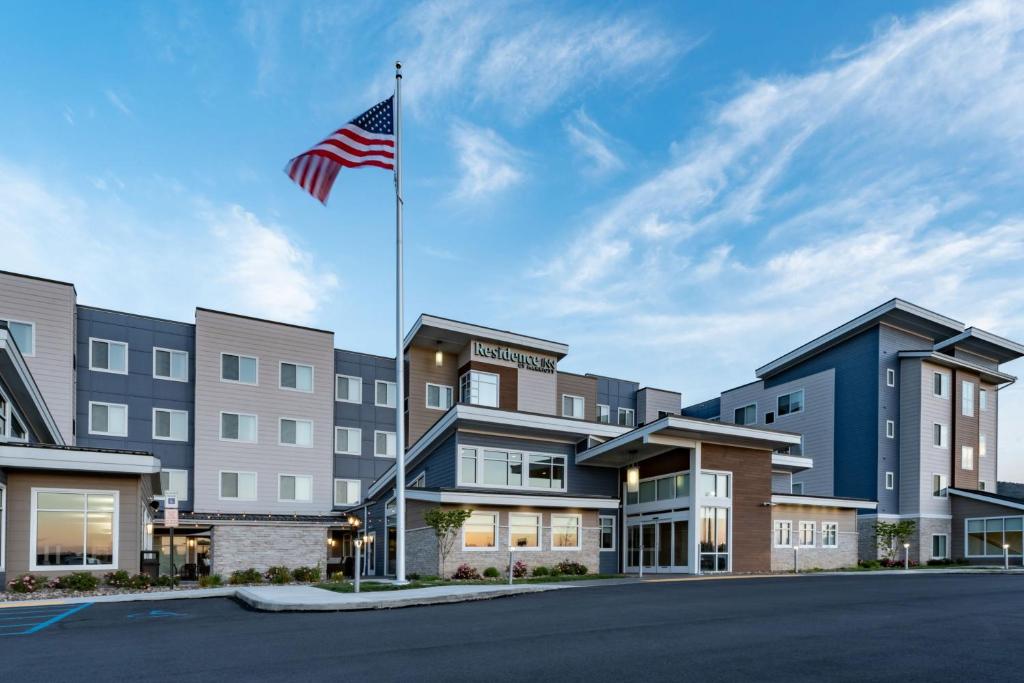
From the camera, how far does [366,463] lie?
43.0 meters

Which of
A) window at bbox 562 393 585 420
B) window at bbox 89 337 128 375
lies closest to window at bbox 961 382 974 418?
window at bbox 562 393 585 420

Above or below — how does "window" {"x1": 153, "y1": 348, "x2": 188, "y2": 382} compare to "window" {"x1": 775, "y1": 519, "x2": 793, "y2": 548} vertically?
above

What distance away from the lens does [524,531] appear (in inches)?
1100

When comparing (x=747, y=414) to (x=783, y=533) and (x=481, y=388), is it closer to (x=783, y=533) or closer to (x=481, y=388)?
(x=783, y=533)

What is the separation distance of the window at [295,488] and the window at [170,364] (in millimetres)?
7497

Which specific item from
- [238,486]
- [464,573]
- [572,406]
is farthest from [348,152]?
[572,406]

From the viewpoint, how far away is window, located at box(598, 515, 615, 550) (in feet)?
103

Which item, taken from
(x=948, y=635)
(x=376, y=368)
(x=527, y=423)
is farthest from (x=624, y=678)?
(x=376, y=368)

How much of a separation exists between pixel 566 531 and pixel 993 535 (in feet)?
85.0

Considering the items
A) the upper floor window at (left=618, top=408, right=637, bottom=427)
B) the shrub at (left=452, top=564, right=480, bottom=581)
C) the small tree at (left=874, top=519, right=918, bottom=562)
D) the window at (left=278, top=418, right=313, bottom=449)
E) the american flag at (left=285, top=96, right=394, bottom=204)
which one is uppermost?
the american flag at (left=285, top=96, right=394, bottom=204)

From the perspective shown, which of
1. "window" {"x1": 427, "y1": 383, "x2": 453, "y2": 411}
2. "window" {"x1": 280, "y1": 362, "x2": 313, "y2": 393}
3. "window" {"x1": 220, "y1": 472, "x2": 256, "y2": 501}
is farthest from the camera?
"window" {"x1": 427, "y1": 383, "x2": 453, "y2": 411}

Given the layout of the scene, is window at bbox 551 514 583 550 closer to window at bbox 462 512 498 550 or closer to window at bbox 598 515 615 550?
window at bbox 462 512 498 550

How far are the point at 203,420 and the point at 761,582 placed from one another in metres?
28.5

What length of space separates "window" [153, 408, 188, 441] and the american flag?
72.2 feet
